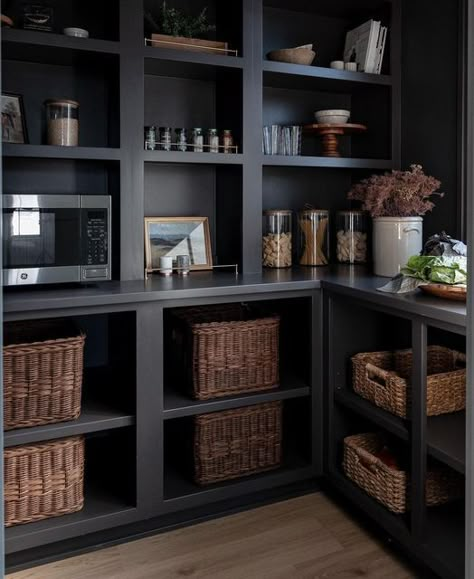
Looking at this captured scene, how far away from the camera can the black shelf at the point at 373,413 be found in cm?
186

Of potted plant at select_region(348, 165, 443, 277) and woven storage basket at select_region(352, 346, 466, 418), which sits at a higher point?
potted plant at select_region(348, 165, 443, 277)

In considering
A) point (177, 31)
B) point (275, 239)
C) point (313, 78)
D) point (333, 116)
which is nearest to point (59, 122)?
point (177, 31)

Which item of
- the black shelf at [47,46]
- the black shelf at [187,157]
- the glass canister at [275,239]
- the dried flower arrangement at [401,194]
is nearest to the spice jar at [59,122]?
the black shelf at [47,46]

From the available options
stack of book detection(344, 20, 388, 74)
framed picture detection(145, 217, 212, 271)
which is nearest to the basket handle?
framed picture detection(145, 217, 212, 271)

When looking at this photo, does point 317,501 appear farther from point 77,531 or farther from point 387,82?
point 387,82

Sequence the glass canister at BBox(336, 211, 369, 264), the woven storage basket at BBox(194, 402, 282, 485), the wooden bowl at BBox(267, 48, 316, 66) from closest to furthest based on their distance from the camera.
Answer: the woven storage basket at BBox(194, 402, 282, 485) → the wooden bowl at BBox(267, 48, 316, 66) → the glass canister at BBox(336, 211, 369, 264)

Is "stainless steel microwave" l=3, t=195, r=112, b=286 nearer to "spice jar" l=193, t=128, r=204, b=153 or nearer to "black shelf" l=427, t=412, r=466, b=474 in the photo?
"spice jar" l=193, t=128, r=204, b=153

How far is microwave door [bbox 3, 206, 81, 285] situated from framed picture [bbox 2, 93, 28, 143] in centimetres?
38

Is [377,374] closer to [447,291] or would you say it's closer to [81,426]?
[447,291]

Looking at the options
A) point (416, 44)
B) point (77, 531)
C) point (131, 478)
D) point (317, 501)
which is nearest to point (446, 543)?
point (317, 501)

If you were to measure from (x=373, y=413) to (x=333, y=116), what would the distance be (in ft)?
4.54

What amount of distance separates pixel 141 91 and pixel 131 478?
1428 mm

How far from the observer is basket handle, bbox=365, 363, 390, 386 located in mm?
1960

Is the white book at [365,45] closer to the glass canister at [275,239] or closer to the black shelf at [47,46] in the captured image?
the glass canister at [275,239]
